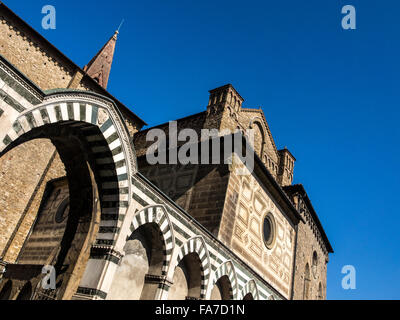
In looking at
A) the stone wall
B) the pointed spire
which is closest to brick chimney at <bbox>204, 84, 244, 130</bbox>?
the stone wall

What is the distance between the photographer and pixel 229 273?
28.7 feet

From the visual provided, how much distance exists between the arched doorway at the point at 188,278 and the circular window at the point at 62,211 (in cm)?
635

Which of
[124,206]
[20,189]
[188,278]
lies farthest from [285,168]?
[20,189]

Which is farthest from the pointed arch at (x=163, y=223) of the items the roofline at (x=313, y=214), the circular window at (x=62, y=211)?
the roofline at (x=313, y=214)

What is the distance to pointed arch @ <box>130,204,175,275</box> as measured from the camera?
258 inches

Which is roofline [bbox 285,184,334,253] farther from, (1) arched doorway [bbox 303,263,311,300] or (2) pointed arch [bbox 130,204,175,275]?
(2) pointed arch [bbox 130,204,175,275]

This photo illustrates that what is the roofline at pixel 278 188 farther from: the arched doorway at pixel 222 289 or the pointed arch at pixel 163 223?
the pointed arch at pixel 163 223

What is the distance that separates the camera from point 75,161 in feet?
20.1

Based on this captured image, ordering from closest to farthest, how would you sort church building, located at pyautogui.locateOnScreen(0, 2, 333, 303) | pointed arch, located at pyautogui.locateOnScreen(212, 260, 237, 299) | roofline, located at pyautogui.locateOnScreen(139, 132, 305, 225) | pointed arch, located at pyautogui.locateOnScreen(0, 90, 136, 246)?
pointed arch, located at pyautogui.locateOnScreen(0, 90, 136, 246) < church building, located at pyautogui.locateOnScreen(0, 2, 333, 303) < pointed arch, located at pyautogui.locateOnScreen(212, 260, 237, 299) < roofline, located at pyautogui.locateOnScreen(139, 132, 305, 225)

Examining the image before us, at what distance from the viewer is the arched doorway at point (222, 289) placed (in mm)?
8711

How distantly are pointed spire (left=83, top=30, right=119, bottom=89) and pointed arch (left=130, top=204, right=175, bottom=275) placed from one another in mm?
21637

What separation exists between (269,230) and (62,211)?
812cm
